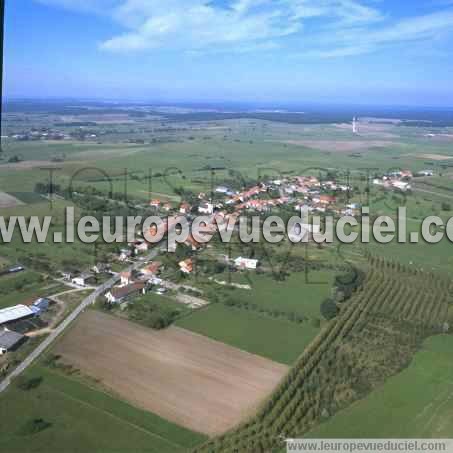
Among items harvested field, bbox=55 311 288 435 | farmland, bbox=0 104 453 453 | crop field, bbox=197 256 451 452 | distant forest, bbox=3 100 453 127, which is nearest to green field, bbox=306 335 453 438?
farmland, bbox=0 104 453 453

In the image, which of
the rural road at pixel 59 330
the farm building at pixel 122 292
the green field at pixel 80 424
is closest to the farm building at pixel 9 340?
the rural road at pixel 59 330

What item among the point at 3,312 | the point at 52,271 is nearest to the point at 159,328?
the point at 3,312

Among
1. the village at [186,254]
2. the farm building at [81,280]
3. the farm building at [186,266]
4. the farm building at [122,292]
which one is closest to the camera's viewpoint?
the village at [186,254]

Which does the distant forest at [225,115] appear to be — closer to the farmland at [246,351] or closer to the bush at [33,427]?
the farmland at [246,351]

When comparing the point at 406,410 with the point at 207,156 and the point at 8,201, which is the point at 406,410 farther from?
the point at 207,156

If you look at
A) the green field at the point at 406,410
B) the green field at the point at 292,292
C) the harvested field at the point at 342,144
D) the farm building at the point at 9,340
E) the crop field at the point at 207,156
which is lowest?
the green field at the point at 406,410

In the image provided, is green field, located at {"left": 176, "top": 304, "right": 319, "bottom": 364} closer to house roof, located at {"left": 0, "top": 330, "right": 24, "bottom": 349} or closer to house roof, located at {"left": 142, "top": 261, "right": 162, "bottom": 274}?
house roof, located at {"left": 142, "top": 261, "right": 162, "bottom": 274}

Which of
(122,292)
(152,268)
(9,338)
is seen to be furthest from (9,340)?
(152,268)
